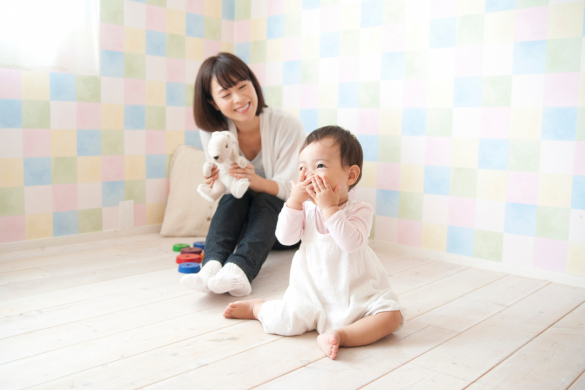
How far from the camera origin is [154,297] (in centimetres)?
182

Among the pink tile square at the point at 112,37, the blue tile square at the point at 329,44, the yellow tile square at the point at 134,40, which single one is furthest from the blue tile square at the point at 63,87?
the blue tile square at the point at 329,44

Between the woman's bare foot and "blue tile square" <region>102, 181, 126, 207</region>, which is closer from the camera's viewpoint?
the woman's bare foot

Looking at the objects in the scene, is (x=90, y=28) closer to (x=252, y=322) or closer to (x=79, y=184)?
(x=79, y=184)

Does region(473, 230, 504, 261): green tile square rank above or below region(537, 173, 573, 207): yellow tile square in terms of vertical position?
below

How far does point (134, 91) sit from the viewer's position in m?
2.76

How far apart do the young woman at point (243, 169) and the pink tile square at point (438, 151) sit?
1.93ft

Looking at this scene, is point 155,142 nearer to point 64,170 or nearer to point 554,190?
point 64,170

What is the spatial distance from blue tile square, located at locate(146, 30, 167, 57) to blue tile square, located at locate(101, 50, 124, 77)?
175mm

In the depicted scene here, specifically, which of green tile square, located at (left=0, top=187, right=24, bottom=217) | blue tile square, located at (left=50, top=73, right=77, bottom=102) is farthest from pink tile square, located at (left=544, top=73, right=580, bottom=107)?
green tile square, located at (left=0, top=187, right=24, bottom=217)

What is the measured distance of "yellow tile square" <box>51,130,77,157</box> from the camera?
249cm

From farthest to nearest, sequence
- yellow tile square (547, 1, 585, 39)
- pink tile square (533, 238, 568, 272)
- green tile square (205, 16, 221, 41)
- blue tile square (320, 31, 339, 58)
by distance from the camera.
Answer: green tile square (205, 16, 221, 41), blue tile square (320, 31, 339, 58), pink tile square (533, 238, 568, 272), yellow tile square (547, 1, 585, 39)

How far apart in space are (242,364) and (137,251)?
4.32ft

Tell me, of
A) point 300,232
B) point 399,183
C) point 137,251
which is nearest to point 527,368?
point 300,232

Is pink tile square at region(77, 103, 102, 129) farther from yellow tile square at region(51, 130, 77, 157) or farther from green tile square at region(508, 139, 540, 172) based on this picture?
green tile square at region(508, 139, 540, 172)
